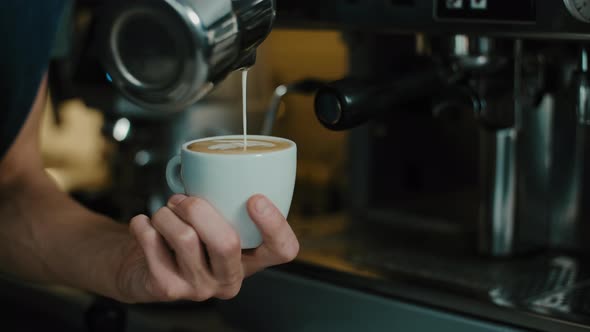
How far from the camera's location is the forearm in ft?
2.15

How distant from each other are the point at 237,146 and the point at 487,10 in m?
0.23

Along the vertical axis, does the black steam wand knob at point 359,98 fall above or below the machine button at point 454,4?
below

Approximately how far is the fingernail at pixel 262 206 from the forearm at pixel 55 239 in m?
0.19

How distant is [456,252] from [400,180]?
0.61 ft

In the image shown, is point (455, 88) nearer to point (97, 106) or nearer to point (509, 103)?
point (509, 103)

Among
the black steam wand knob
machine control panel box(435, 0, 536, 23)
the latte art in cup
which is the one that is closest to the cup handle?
the latte art in cup

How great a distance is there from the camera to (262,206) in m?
0.48

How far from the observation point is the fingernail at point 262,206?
1.59 ft

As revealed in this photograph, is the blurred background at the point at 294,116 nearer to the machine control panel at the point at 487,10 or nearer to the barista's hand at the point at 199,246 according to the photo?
the machine control panel at the point at 487,10

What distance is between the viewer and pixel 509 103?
2.35ft

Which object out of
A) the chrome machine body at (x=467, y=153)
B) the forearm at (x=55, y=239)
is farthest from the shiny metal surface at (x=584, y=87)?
the forearm at (x=55, y=239)

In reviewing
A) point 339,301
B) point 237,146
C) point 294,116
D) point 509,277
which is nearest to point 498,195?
point 509,277

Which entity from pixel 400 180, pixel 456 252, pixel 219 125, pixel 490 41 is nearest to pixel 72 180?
pixel 219 125

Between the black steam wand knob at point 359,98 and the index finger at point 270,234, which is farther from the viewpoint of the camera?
the black steam wand knob at point 359,98
